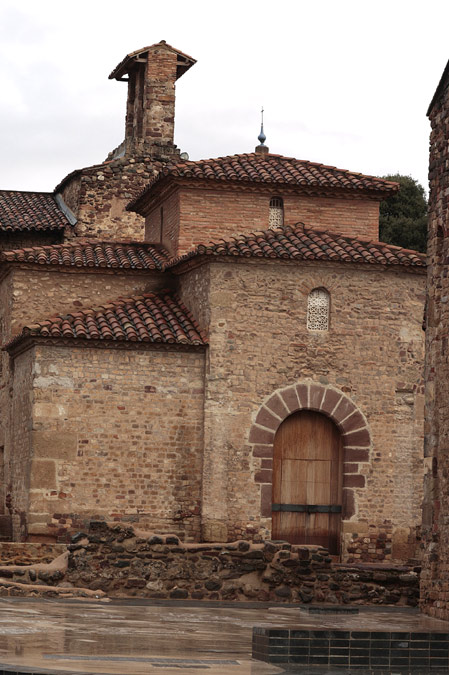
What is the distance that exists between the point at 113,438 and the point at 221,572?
17.3 feet

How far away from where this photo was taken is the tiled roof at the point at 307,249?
2323 centimetres

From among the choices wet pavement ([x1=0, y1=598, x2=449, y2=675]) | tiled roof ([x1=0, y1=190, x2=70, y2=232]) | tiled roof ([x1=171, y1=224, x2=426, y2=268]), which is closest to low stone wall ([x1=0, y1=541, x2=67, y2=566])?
wet pavement ([x1=0, y1=598, x2=449, y2=675])

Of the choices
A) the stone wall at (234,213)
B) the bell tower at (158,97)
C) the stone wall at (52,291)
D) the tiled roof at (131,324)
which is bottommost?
the tiled roof at (131,324)

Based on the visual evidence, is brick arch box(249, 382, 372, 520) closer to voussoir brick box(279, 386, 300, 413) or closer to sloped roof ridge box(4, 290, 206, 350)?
voussoir brick box(279, 386, 300, 413)

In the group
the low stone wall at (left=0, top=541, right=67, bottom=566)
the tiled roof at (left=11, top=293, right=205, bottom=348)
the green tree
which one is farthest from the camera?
the green tree

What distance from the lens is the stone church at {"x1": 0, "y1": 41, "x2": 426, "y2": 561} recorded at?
22.6 meters

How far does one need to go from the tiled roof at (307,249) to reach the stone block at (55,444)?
13.8ft

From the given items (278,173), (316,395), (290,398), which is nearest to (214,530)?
(290,398)

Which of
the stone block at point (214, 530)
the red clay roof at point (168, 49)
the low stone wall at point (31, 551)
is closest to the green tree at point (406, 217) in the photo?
the red clay roof at point (168, 49)

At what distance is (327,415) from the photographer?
23281 millimetres

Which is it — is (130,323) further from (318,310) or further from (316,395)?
(316,395)

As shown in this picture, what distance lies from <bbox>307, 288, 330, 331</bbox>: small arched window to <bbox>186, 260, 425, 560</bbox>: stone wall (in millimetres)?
142

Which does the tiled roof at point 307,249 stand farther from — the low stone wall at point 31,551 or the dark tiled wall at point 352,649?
the dark tiled wall at point 352,649

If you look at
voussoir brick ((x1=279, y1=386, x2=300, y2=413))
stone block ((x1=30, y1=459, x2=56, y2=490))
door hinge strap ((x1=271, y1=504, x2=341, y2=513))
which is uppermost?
voussoir brick ((x1=279, y1=386, x2=300, y2=413))
